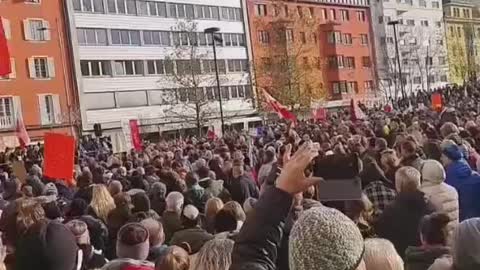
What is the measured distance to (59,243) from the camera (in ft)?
17.6

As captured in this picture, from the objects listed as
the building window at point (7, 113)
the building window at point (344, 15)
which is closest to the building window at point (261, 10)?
the building window at point (344, 15)

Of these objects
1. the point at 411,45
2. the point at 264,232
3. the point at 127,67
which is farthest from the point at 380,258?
the point at 411,45

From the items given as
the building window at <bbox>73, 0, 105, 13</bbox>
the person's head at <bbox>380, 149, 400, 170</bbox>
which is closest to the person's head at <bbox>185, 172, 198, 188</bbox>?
the person's head at <bbox>380, 149, 400, 170</bbox>

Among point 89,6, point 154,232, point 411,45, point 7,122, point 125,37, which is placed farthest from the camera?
point 411,45

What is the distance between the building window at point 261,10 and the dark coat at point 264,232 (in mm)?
79169

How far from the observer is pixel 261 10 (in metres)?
82.5

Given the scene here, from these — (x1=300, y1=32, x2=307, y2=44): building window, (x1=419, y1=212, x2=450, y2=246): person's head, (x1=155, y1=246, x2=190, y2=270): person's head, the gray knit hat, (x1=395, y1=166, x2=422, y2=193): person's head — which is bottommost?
A: (x1=419, y1=212, x2=450, y2=246): person's head

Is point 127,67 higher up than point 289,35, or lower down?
lower down

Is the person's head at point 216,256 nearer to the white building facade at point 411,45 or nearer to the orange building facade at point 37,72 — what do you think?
the orange building facade at point 37,72

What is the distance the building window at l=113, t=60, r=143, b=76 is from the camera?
65.1 m

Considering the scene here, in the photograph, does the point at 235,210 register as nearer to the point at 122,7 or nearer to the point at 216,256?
the point at 216,256

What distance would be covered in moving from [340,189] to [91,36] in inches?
2313

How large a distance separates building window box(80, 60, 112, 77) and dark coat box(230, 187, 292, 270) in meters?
59.6

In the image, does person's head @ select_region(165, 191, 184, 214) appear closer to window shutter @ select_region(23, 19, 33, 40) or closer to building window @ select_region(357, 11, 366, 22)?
window shutter @ select_region(23, 19, 33, 40)
